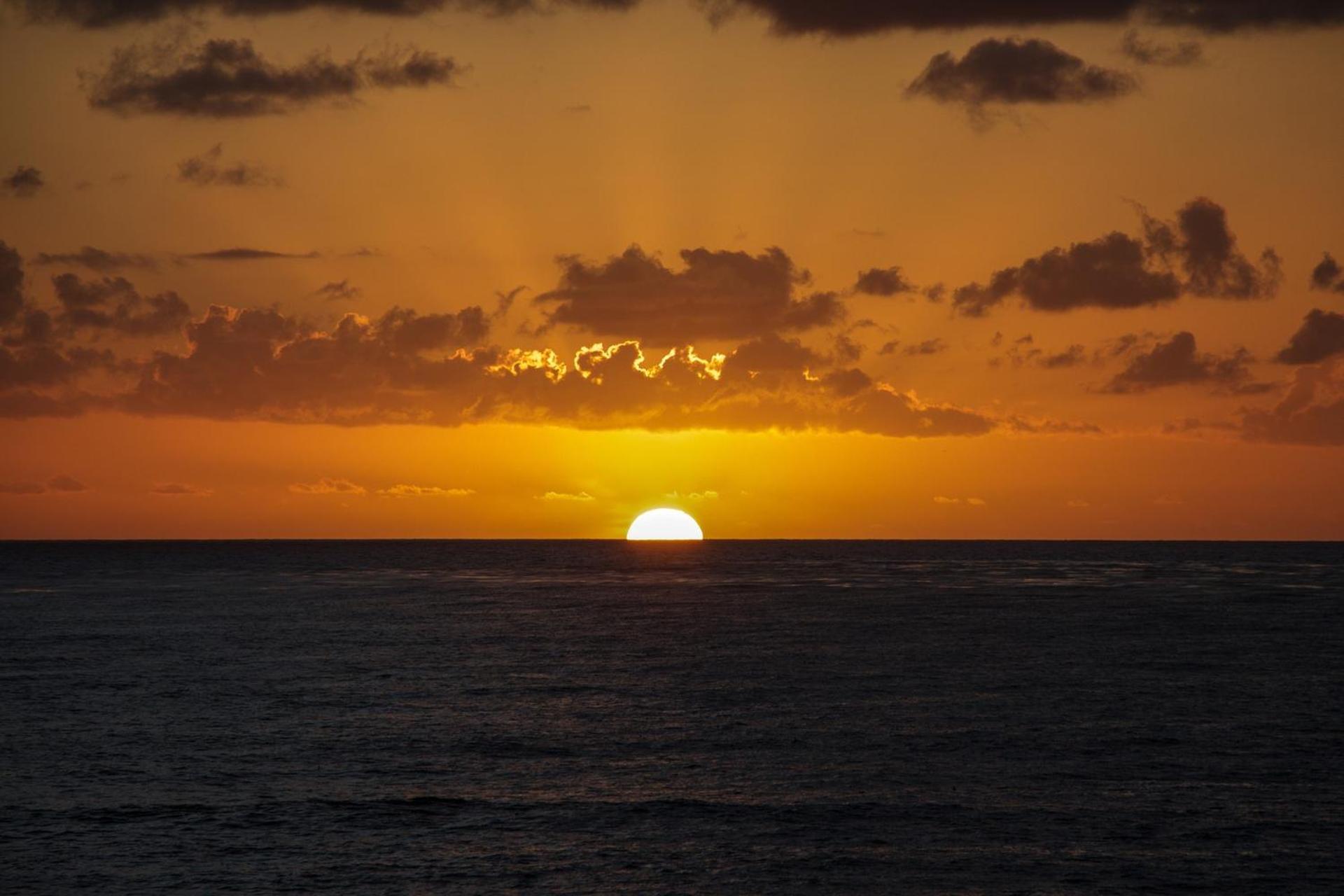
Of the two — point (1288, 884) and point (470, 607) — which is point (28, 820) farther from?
point (470, 607)

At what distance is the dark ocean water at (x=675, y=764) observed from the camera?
37969 mm

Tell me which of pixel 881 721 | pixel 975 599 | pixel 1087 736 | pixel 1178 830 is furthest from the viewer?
pixel 975 599

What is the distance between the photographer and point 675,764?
2029 inches

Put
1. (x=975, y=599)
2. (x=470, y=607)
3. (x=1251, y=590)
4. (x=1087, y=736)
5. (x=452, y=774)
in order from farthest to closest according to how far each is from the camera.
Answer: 1. (x=1251, y=590)
2. (x=975, y=599)
3. (x=470, y=607)
4. (x=1087, y=736)
5. (x=452, y=774)

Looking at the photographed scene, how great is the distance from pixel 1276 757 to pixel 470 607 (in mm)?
106057

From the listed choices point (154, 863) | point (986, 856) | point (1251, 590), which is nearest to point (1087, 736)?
point (986, 856)

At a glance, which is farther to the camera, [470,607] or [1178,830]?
[470,607]

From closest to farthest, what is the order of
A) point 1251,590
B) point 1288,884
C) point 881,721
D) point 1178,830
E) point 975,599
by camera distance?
1. point 1288,884
2. point 1178,830
3. point 881,721
4. point 975,599
5. point 1251,590

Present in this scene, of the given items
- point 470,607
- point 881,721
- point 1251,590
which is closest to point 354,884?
point 881,721

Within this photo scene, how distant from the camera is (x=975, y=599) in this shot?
158 m

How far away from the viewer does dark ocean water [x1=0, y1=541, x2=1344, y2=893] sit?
125ft

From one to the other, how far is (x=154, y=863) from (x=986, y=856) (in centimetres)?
2386

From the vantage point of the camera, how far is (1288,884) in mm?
36219

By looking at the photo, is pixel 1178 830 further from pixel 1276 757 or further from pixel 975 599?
pixel 975 599
